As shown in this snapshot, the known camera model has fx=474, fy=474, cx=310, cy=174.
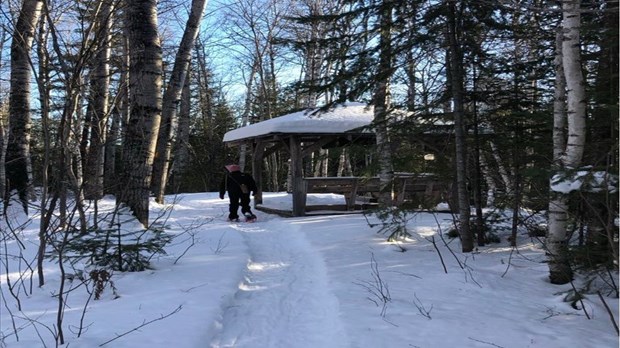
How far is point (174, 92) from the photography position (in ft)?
39.5

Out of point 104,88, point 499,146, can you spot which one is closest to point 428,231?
point 499,146

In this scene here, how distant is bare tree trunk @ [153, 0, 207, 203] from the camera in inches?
427

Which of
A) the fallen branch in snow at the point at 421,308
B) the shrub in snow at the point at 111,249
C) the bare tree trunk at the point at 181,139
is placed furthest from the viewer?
the bare tree trunk at the point at 181,139

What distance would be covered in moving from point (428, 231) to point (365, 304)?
439cm

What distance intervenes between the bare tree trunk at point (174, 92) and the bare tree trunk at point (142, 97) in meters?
3.20

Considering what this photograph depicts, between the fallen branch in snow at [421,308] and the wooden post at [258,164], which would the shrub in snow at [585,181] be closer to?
the fallen branch in snow at [421,308]

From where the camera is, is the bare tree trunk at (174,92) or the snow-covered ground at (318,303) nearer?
the snow-covered ground at (318,303)

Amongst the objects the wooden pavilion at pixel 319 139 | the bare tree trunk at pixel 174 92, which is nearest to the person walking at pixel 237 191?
the wooden pavilion at pixel 319 139

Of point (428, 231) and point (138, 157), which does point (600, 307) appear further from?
point (138, 157)

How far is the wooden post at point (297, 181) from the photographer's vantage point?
11.6 m

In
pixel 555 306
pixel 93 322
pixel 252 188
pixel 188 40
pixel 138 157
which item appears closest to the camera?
pixel 93 322

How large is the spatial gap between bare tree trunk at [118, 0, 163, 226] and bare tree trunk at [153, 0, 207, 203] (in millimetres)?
3195

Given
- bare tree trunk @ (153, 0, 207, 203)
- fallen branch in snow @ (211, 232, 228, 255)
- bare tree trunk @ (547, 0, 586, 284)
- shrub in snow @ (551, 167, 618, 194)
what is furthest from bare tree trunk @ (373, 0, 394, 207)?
bare tree trunk @ (153, 0, 207, 203)

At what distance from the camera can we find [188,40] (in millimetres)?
11102
